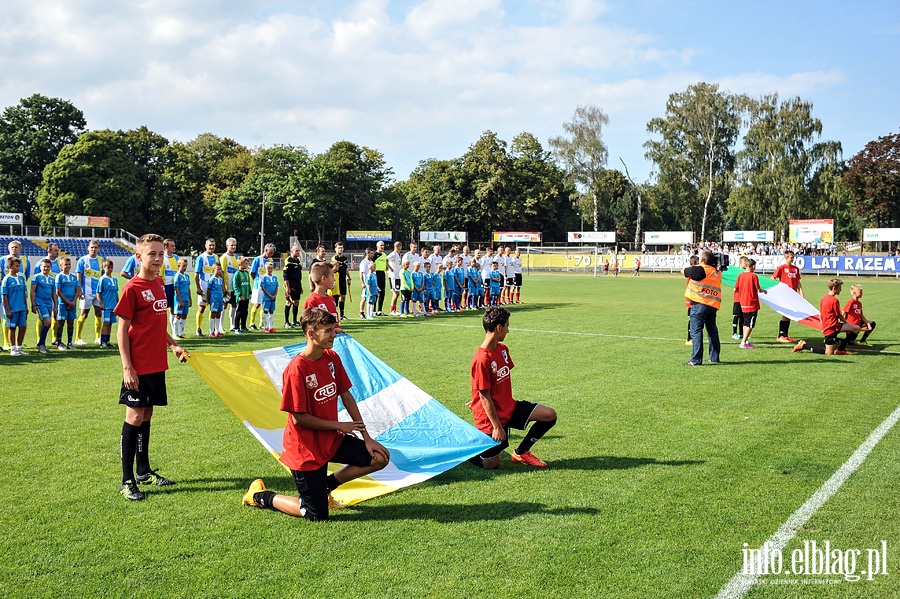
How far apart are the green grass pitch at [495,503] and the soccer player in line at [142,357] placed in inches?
11.4

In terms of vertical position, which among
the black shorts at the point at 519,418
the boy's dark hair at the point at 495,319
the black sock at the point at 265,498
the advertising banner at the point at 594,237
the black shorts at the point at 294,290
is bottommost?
the black sock at the point at 265,498

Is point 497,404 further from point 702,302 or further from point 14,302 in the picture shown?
point 14,302

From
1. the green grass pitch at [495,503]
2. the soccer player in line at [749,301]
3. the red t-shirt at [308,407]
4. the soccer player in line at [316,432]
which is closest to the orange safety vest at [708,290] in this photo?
the green grass pitch at [495,503]

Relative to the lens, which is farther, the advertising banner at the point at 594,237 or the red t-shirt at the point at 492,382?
the advertising banner at the point at 594,237

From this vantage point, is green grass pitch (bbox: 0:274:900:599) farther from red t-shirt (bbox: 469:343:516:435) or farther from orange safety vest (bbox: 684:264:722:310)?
orange safety vest (bbox: 684:264:722:310)

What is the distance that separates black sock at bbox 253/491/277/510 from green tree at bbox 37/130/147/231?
2652 inches

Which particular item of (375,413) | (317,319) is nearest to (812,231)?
(375,413)

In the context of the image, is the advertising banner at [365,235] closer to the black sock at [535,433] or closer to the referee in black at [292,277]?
the referee in black at [292,277]

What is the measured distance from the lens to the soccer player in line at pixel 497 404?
19.6ft

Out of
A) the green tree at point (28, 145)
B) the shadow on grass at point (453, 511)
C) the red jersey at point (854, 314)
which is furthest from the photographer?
the green tree at point (28, 145)

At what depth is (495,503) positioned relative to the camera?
530cm

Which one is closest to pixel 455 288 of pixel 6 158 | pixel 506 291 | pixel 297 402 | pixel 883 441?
pixel 506 291

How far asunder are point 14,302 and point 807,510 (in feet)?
42.3

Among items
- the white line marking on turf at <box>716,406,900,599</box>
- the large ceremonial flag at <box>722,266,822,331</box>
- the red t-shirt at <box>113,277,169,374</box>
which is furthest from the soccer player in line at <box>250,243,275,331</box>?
the white line marking on turf at <box>716,406,900,599</box>
